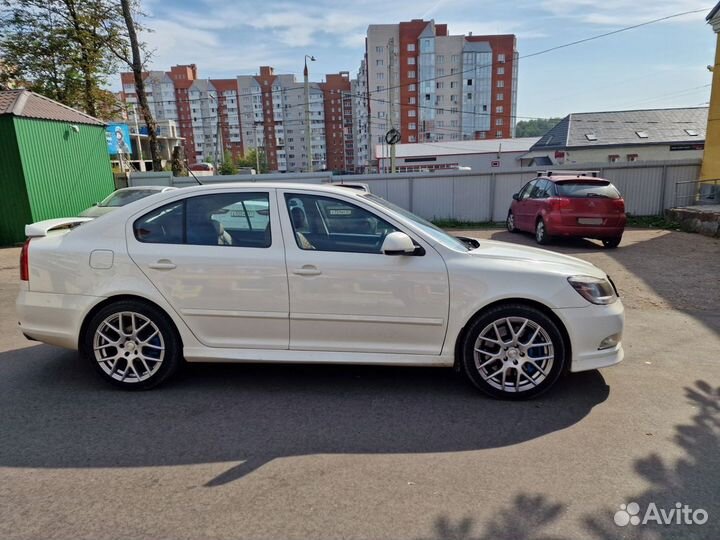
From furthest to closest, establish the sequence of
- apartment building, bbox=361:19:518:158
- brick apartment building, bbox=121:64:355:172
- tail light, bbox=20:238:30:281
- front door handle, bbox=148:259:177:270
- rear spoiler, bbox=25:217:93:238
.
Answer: brick apartment building, bbox=121:64:355:172 < apartment building, bbox=361:19:518:158 < rear spoiler, bbox=25:217:93:238 < tail light, bbox=20:238:30:281 < front door handle, bbox=148:259:177:270

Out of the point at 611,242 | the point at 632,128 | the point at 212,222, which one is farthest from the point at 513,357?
the point at 632,128

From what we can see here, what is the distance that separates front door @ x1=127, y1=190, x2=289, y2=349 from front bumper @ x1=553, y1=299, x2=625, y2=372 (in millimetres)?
2139

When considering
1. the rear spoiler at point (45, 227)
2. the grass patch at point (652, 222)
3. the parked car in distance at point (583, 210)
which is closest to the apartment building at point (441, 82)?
the grass patch at point (652, 222)

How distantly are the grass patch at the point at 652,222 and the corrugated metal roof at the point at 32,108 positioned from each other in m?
16.9

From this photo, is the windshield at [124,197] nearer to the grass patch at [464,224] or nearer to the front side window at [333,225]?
the grass patch at [464,224]

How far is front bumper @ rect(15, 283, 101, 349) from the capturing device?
371 centimetres

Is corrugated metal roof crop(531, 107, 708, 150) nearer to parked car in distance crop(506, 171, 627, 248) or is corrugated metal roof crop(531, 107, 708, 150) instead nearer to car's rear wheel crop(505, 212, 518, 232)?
car's rear wheel crop(505, 212, 518, 232)

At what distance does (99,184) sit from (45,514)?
15.3m

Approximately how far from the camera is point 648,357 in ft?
14.8

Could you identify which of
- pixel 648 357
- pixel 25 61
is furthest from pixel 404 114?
pixel 648 357

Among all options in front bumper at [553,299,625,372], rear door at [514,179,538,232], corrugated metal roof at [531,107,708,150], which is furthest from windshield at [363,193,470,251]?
corrugated metal roof at [531,107,708,150]

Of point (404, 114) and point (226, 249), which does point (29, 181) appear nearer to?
point (226, 249)

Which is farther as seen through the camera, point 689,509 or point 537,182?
→ point 537,182

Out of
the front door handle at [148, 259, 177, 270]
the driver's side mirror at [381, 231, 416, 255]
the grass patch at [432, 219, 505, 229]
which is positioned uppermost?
the driver's side mirror at [381, 231, 416, 255]
